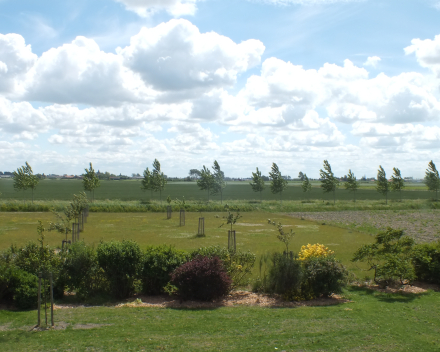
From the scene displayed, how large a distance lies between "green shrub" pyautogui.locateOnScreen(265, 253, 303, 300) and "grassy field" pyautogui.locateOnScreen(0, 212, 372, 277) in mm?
5950

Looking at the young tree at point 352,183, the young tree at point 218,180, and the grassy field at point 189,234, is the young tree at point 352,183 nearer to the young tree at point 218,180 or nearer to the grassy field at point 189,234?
the young tree at point 218,180

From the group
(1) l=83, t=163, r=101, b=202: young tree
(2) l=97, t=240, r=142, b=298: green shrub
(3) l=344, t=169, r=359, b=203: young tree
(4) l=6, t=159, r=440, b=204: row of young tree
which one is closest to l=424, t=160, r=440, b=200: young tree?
(4) l=6, t=159, r=440, b=204: row of young tree

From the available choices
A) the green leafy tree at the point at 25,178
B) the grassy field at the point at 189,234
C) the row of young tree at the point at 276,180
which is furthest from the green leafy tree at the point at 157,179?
the grassy field at the point at 189,234

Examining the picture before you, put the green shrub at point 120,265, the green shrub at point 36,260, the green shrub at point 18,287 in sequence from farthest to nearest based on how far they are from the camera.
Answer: the green shrub at point 120,265
the green shrub at point 36,260
the green shrub at point 18,287

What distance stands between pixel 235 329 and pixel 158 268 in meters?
4.08

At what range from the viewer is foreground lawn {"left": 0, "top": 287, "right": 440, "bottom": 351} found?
6.98 metres

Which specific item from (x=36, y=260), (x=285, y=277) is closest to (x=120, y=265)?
(x=36, y=260)

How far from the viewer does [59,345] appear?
7012 millimetres

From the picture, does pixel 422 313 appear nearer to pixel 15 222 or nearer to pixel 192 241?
pixel 192 241

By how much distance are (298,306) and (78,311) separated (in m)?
5.60

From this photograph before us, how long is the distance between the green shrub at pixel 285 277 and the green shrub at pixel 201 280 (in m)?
1.53

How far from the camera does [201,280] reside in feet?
34.1

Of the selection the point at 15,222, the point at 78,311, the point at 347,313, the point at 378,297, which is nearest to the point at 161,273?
the point at 78,311

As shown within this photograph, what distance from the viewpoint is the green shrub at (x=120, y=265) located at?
11164mm
